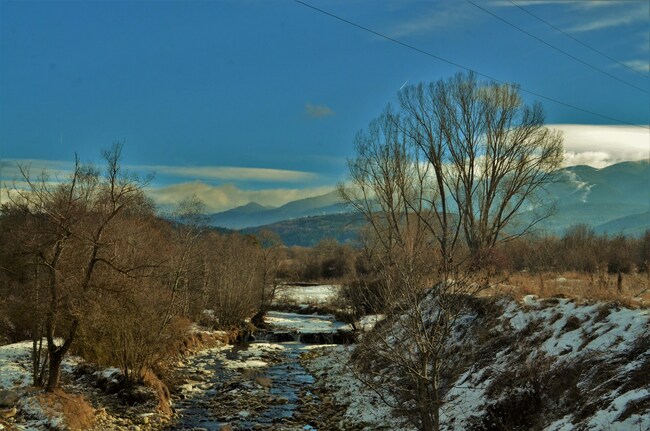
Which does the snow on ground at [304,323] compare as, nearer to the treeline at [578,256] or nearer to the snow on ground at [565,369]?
the treeline at [578,256]

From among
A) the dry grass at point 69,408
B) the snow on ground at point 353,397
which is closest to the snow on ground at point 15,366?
the dry grass at point 69,408

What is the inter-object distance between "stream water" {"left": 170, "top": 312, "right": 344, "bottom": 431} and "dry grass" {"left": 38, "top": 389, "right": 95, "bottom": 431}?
2.84 metres

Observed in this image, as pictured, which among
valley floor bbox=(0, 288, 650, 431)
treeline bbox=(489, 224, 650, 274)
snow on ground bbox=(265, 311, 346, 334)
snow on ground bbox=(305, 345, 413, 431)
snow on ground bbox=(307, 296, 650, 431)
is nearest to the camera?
snow on ground bbox=(307, 296, 650, 431)

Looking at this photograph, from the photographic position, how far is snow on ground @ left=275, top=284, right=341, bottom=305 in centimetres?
5685

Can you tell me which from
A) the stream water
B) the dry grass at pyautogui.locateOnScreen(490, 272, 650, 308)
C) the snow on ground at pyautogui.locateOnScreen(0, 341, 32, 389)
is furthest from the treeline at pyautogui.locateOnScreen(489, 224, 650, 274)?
the snow on ground at pyautogui.locateOnScreen(0, 341, 32, 389)

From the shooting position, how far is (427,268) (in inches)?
448

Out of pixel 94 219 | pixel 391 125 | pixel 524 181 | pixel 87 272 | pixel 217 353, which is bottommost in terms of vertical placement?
pixel 217 353

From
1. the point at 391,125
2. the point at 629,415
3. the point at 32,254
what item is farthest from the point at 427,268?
the point at 391,125

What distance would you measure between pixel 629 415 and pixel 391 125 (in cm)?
2905

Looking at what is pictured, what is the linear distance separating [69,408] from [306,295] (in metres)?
47.2

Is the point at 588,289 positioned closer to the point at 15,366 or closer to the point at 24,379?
the point at 24,379

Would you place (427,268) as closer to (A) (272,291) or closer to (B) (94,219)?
(B) (94,219)

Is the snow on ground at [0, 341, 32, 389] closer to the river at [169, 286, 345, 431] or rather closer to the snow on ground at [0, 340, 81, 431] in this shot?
the snow on ground at [0, 340, 81, 431]

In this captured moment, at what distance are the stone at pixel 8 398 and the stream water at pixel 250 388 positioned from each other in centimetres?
499
